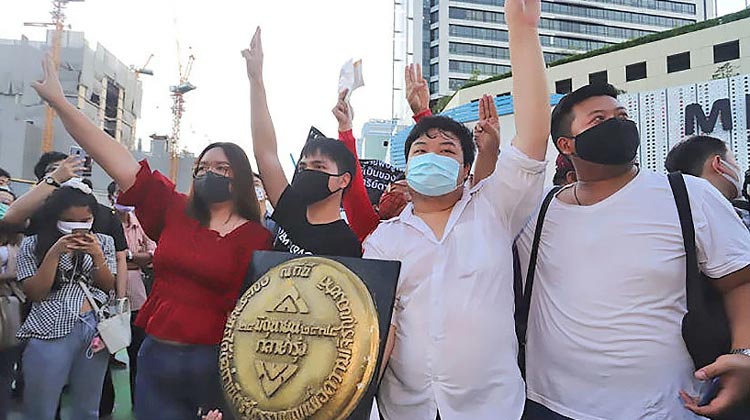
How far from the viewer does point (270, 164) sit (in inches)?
89.2

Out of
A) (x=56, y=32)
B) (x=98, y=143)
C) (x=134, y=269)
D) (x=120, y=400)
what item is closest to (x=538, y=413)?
(x=98, y=143)

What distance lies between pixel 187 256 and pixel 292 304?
0.69 metres

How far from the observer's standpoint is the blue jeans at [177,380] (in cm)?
197

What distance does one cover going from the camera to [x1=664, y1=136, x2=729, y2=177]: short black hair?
2.46 metres

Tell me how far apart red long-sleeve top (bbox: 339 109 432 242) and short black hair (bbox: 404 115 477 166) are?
1.66ft

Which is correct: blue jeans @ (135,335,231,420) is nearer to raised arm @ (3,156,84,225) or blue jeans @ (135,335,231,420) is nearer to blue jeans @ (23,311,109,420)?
blue jeans @ (23,311,109,420)

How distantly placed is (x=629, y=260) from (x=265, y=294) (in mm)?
1021

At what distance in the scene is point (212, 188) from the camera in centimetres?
213

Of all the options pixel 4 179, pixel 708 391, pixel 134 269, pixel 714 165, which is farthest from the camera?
pixel 134 269

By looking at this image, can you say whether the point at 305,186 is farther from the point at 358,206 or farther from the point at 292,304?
the point at 292,304

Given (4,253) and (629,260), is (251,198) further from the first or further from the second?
(4,253)

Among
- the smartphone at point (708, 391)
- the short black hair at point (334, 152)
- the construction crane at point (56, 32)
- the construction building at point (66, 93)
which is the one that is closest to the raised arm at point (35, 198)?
the short black hair at point (334, 152)

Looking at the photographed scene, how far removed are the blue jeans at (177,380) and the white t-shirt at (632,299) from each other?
45.0 inches

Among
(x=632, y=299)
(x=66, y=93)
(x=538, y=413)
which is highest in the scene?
(x=66, y=93)
